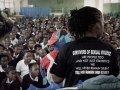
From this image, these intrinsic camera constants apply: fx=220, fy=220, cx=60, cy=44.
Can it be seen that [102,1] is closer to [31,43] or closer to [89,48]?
[31,43]

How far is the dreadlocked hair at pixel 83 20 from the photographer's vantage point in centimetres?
146

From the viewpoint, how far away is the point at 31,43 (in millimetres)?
5879

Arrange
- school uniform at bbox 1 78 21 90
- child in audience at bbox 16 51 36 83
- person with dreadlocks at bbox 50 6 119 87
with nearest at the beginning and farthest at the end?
person with dreadlocks at bbox 50 6 119 87 → school uniform at bbox 1 78 21 90 → child in audience at bbox 16 51 36 83

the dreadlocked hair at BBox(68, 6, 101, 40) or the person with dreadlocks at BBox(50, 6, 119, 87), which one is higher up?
the dreadlocked hair at BBox(68, 6, 101, 40)

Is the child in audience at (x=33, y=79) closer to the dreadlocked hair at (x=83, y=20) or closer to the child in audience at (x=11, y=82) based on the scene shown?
the child in audience at (x=11, y=82)

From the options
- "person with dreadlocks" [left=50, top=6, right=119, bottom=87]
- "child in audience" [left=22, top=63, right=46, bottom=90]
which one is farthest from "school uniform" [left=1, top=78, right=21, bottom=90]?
"person with dreadlocks" [left=50, top=6, right=119, bottom=87]

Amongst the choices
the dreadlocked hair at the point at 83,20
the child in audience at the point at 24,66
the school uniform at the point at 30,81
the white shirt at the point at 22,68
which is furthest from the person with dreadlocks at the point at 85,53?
the white shirt at the point at 22,68

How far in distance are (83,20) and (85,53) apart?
0.72 feet

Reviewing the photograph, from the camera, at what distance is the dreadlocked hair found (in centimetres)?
146

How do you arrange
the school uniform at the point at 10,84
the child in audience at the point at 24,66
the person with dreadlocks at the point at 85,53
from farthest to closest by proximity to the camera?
the child in audience at the point at 24,66 < the school uniform at the point at 10,84 < the person with dreadlocks at the point at 85,53

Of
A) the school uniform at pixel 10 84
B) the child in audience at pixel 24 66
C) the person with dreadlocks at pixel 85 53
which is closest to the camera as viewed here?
the person with dreadlocks at pixel 85 53

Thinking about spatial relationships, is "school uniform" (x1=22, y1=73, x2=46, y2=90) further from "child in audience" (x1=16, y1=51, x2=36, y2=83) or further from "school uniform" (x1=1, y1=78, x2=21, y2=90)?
"child in audience" (x1=16, y1=51, x2=36, y2=83)

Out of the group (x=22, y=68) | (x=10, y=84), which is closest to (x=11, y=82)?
(x=10, y=84)

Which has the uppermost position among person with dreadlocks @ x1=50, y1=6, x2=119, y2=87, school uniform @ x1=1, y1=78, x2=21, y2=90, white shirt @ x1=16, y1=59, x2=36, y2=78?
person with dreadlocks @ x1=50, y1=6, x2=119, y2=87
